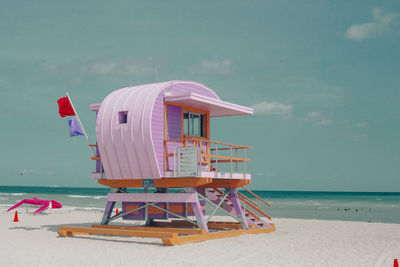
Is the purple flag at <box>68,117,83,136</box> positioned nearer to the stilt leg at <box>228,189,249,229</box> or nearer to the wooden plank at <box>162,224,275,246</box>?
the stilt leg at <box>228,189,249,229</box>

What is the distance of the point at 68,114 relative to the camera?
21625mm

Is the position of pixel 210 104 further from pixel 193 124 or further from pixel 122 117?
pixel 122 117

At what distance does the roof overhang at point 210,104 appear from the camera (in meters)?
18.0

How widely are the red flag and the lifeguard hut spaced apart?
117 cm

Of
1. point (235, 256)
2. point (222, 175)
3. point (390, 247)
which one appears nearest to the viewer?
point (235, 256)

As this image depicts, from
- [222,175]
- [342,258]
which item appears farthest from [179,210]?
[342,258]

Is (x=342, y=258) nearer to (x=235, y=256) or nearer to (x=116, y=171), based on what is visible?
(x=235, y=256)

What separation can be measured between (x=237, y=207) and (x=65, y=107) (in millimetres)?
8132

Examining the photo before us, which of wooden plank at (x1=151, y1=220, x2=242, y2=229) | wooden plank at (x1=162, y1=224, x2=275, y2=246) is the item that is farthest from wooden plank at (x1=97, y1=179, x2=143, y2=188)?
wooden plank at (x1=151, y1=220, x2=242, y2=229)

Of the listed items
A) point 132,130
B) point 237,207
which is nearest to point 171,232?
point 237,207

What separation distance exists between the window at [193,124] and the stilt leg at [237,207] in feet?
8.76

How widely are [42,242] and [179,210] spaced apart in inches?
201

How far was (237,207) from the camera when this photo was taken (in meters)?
20.6

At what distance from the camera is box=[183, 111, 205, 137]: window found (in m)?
19.6
